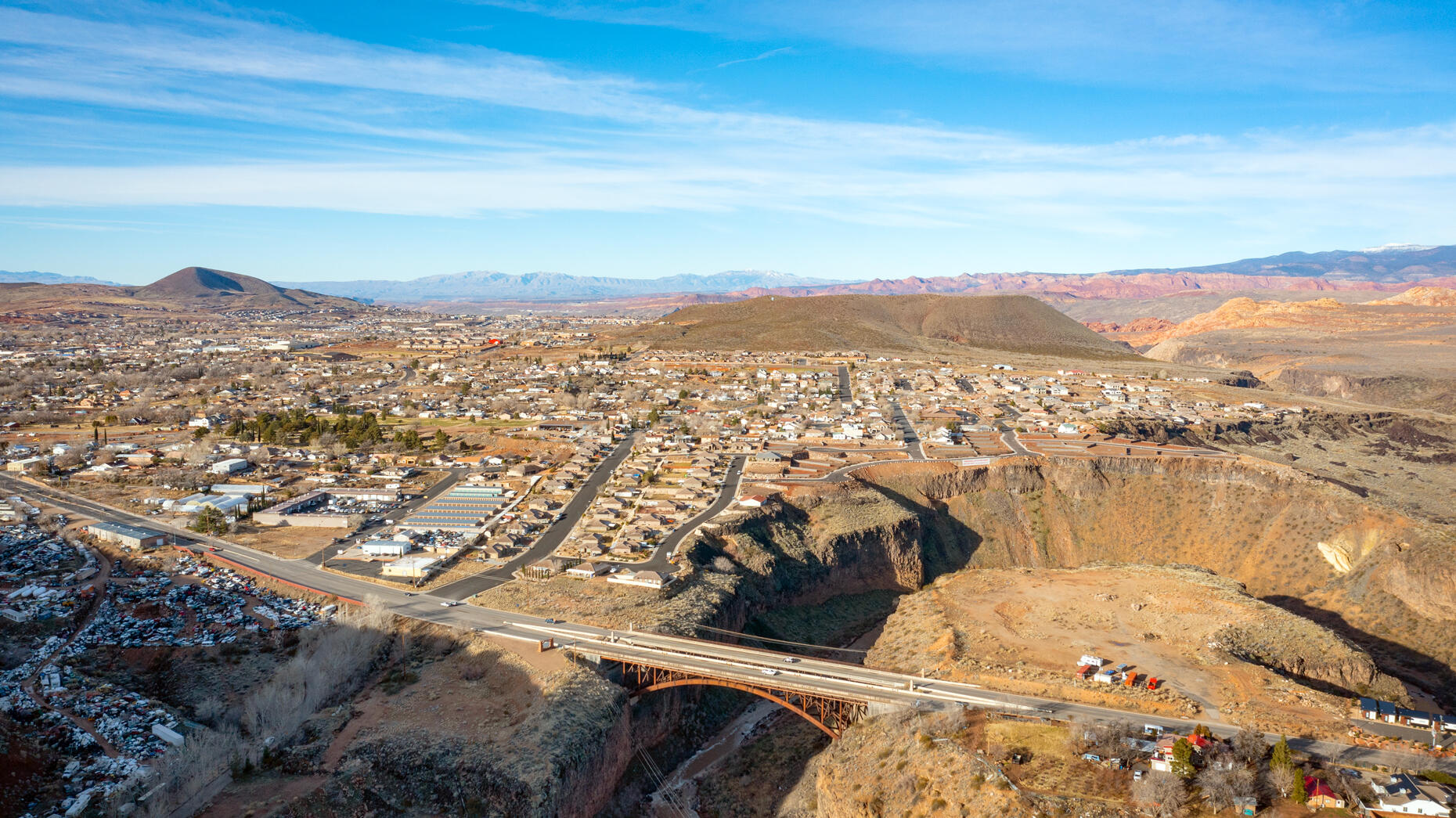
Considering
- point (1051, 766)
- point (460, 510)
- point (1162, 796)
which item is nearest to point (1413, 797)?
point (1162, 796)

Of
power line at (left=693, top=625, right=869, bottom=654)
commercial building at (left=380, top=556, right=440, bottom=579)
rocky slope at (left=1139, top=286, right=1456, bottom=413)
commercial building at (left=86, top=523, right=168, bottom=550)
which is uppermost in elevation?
rocky slope at (left=1139, top=286, right=1456, bottom=413)

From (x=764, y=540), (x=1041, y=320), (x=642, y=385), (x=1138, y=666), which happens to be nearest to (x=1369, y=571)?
(x=1138, y=666)

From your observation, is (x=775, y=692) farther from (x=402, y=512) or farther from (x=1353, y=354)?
(x=1353, y=354)

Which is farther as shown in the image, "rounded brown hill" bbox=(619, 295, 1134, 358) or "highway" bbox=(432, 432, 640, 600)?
"rounded brown hill" bbox=(619, 295, 1134, 358)

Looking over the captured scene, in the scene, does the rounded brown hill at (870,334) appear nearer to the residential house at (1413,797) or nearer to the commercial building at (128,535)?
the commercial building at (128,535)

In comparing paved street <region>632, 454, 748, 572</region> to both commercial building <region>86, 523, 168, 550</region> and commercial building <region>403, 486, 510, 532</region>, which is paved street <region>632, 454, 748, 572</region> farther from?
commercial building <region>86, 523, 168, 550</region>

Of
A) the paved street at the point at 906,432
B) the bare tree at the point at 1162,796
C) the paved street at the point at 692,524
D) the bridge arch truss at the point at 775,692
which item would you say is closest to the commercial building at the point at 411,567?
the paved street at the point at 692,524

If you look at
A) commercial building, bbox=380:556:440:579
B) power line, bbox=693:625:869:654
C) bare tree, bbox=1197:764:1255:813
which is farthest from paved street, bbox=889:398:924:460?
bare tree, bbox=1197:764:1255:813
